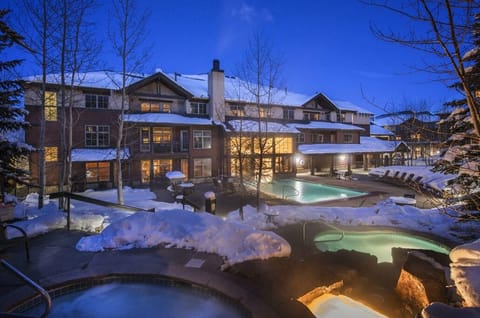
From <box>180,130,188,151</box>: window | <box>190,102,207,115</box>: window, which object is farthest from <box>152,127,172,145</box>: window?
<box>190,102,207,115</box>: window

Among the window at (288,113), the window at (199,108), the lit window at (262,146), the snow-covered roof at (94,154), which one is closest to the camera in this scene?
the lit window at (262,146)

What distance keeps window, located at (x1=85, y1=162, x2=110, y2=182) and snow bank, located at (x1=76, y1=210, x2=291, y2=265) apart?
15.8m

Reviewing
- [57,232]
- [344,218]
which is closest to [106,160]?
[57,232]

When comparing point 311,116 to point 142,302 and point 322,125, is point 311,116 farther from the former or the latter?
point 142,302

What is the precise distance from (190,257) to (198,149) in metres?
18.6

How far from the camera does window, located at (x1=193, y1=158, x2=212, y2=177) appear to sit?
78.9ft

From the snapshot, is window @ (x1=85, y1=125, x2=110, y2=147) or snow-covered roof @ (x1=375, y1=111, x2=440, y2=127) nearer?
snow-covered roof @ (x1=375, y1=111, x2=440, y2=127)

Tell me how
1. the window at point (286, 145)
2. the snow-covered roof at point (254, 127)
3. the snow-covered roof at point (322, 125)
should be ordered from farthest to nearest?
1. the snow-covered roof at point (322, 125)
2. the window at point (286, 145)
3. the snow-covered roof at point (254, 127)

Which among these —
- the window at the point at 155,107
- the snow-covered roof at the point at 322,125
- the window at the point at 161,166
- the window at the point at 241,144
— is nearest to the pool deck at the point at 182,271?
the window at the point at 241,144

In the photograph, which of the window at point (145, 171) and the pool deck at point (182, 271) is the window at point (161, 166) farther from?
the pool deck at point (182, 271)

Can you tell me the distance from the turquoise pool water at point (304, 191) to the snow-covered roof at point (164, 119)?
27.3ft

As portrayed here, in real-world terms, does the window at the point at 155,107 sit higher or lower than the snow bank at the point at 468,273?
higher

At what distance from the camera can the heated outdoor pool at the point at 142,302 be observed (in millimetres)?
4391

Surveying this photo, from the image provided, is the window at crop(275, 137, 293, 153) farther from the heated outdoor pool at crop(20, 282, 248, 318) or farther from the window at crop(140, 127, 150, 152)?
the heated outdoor pool at crop(20, 282, 248, 318)
